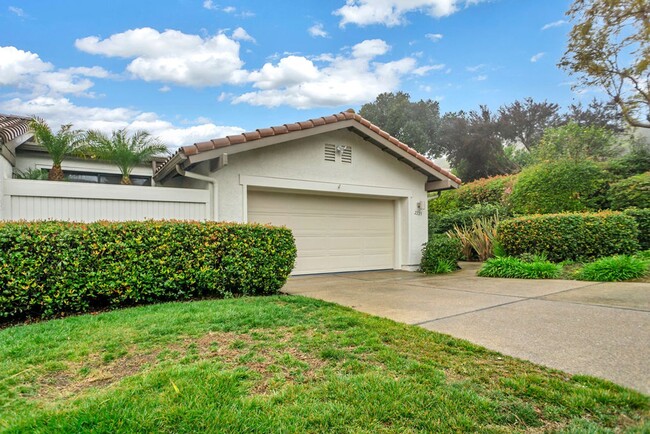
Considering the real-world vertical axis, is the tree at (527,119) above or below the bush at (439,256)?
above

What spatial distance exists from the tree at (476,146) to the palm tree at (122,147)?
74.8ft

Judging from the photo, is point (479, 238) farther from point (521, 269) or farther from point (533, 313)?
point (533, 313)

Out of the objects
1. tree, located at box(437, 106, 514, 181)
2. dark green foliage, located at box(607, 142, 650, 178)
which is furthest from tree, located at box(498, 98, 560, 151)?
dark green foliage, located at box(607, 142, 650, 178)

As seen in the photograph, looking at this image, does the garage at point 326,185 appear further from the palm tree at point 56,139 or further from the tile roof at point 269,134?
the palm tree at point 56,139

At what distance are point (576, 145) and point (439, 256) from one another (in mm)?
8008

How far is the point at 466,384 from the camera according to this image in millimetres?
2475

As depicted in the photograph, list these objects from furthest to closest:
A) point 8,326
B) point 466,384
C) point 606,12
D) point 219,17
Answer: point 606,12 < point 219,17 < point 8,326 < point 466,384

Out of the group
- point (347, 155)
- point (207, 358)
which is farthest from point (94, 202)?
point (347, 155)

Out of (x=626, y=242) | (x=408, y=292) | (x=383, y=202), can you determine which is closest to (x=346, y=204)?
(x=383, y=202)

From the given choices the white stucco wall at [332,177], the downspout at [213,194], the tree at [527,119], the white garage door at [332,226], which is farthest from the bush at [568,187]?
the tree at [527,119]

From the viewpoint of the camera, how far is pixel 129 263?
16.7ft

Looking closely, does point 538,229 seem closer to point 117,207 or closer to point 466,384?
point 466,384

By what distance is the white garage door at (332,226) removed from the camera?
8602 mm

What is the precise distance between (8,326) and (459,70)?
13.3 meters
